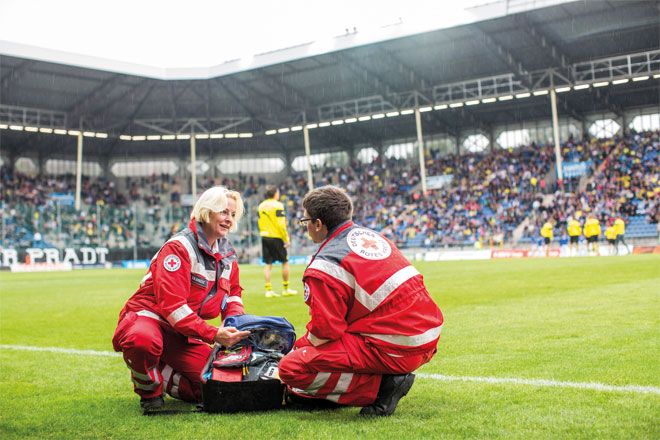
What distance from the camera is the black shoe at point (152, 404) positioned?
4289 mm

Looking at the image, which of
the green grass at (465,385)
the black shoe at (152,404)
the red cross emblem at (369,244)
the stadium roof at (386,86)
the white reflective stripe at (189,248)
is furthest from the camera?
the stadium roof at (386,86)

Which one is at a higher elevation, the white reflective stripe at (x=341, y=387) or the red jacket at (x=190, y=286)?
the red jacket at (x=190, y=286)

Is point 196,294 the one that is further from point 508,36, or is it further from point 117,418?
point 508,36

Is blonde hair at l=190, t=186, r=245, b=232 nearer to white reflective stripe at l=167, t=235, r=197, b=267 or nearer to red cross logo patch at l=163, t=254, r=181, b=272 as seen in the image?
white reflective stripe at l=167, t=235, r=197, b=267

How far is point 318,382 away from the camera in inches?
154

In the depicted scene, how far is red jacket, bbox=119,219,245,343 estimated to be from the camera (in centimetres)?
422

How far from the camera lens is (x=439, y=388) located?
476cm

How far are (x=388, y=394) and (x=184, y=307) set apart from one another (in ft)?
4.50

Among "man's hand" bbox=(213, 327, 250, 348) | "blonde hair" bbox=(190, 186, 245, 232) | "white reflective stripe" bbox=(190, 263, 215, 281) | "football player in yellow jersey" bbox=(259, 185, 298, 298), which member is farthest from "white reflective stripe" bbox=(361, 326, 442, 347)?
"football player in yellow jersey" bbox=(259, 185, 298, 298)

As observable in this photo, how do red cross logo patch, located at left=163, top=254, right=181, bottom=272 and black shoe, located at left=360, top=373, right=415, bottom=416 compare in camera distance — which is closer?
black shoe, located at left=360, top=373, right=415, bottom=416

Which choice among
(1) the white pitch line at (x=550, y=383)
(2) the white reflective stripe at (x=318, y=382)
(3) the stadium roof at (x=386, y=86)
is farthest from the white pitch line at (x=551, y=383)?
(3) the stadium roof at (x=386, y=86)

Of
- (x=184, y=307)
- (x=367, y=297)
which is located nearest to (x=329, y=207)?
(x=367, y=297)

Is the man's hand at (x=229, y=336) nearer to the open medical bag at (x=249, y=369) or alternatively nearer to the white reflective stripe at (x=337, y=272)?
→ the open medical bag at (x=249, y=369)

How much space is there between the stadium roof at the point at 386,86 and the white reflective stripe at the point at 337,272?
102 ft
